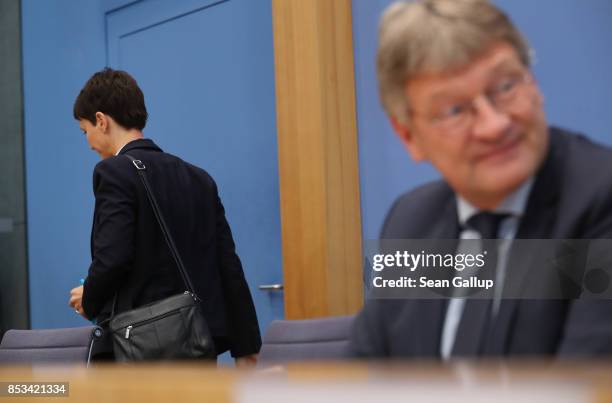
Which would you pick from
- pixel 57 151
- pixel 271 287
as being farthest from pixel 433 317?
pixel 57 151

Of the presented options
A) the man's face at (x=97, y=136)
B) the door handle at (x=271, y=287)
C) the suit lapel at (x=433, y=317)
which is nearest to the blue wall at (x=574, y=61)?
the man's face at (x=97, y=136)

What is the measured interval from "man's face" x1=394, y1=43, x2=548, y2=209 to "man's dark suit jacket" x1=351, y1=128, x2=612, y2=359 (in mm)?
25

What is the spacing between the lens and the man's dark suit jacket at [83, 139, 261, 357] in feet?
5.90

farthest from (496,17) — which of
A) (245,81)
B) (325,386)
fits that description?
(245,81)

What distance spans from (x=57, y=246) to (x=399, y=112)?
2899mm

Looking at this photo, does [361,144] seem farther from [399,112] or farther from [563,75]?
[399,112]

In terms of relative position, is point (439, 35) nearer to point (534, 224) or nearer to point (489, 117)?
point (489, 117)

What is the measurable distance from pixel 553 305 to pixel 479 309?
7 centimetres

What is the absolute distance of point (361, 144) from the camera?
7.54 feet

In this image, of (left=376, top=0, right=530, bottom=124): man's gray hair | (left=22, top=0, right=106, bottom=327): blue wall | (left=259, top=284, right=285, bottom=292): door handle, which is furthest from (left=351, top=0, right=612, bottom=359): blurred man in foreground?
(left=22, top=0, right=106, bottom=327): blue wall

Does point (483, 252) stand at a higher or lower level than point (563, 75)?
lower

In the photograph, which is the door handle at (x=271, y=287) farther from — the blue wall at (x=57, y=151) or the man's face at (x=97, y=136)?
the blue wall at (x=57, y=151)

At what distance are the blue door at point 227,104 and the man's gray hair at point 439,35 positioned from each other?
1.83m

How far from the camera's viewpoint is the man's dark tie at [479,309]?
79 cm
